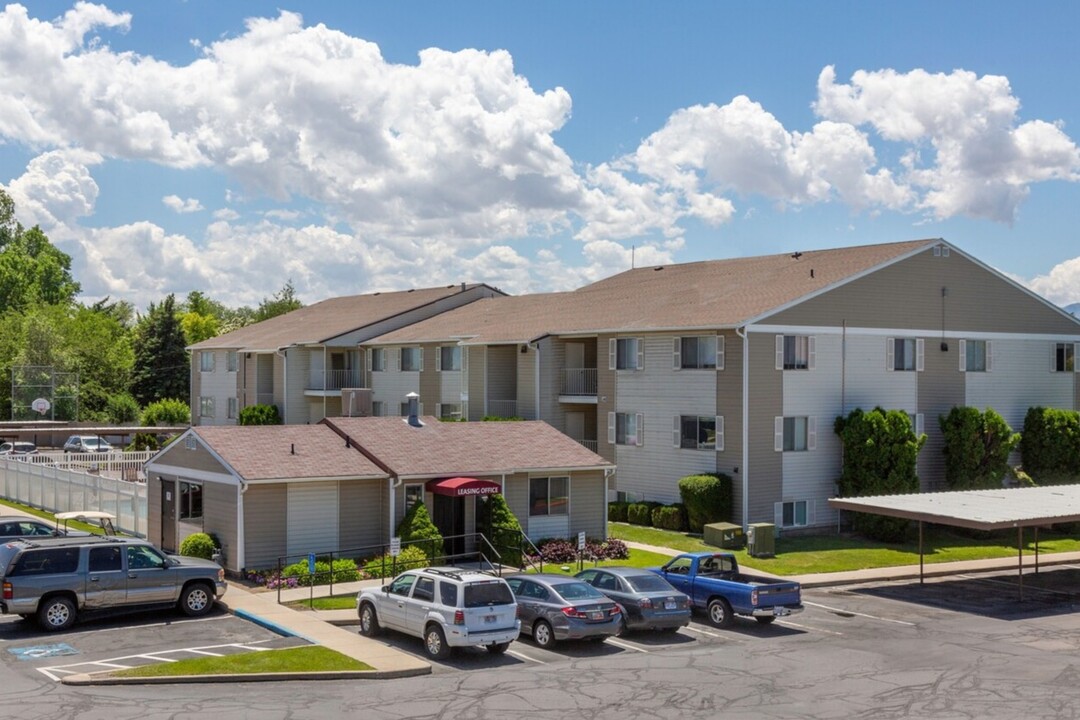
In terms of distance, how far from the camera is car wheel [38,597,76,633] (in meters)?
23.8

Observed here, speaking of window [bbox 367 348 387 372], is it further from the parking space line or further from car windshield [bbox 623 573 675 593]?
car windshield [bbox 623 573 675 593]

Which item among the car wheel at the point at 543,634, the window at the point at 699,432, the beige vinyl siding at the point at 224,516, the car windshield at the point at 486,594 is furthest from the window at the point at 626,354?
the car windshield at the point at 486,594

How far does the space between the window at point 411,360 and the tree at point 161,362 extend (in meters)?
41.7

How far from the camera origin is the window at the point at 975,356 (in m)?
46.2

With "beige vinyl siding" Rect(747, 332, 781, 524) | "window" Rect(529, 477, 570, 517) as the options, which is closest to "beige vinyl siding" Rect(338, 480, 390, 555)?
"window" Rect(529, 477, 570, 517)

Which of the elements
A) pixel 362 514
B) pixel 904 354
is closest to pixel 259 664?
pixel 362 514

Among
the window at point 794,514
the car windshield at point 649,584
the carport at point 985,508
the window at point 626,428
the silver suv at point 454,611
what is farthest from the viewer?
the window at point 626,428

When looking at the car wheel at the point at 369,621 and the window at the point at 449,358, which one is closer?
the car wheel at the point at 369,621

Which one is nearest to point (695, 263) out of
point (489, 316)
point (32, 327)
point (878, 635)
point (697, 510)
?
point (489, 316)

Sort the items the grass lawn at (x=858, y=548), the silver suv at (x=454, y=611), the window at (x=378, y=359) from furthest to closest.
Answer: the window at (x=378, y=359) → the grass lawn at (x=858, y=548) → the silver suv at (x=454, y=611)

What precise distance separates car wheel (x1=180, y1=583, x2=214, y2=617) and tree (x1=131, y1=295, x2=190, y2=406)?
7209 cm

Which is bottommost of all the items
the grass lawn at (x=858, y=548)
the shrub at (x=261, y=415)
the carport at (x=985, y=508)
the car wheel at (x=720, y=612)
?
the grass lawn at (x=858, y=548)

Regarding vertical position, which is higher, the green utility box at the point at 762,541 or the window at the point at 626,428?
the window at the point at 626,428

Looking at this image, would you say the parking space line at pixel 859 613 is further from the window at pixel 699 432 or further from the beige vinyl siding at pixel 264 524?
the beige vinyl siding at pixel 264 524
